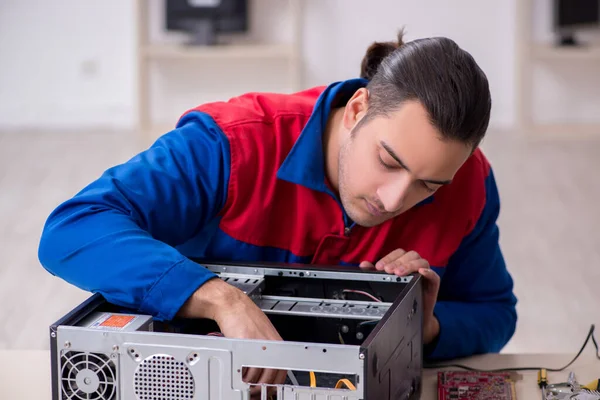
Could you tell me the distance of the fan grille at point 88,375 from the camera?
1001 millimetres

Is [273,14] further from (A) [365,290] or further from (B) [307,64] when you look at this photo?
(A) [365,290]

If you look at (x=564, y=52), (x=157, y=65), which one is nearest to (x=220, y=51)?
(x=157, y=65)

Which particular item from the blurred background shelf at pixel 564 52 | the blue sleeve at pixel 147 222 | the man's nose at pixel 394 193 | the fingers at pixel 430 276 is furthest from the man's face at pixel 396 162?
the blurred background shelf at pixel 564 52

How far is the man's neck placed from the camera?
148 cm

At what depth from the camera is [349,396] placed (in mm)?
927

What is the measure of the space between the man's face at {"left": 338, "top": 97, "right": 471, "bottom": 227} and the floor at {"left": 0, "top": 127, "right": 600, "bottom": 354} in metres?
1.63

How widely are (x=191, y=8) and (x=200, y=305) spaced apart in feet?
16.9

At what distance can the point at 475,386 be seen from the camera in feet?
4.21

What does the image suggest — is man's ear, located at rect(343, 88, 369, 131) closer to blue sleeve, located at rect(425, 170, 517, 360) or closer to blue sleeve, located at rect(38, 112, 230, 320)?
blue sleeve, located at rect(38, 112, 230, 320)

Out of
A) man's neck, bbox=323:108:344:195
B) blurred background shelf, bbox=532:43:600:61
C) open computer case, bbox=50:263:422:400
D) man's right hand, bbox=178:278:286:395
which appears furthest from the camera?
blurred background shelf, bbox=532:43:600:61

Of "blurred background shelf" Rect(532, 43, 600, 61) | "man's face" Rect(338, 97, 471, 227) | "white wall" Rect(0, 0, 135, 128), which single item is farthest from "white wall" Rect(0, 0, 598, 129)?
"man's face" Rect(338, 97, 471, 227)

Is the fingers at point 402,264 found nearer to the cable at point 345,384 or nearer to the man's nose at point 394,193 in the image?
the man's nose at point 394,193

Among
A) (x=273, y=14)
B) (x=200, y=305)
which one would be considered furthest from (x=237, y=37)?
(x=200, y=305)

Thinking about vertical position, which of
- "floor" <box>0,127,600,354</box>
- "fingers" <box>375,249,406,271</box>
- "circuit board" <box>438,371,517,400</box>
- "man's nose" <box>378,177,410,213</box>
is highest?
"man's nose" <box>378,177,410,213</box>
